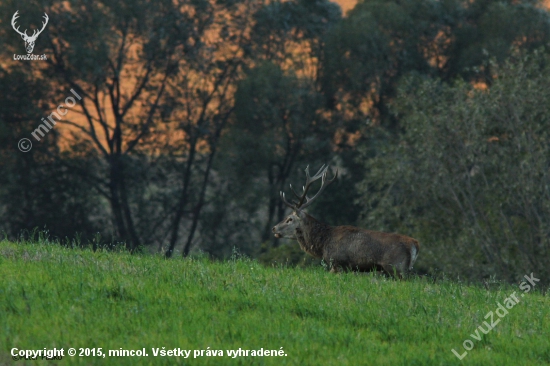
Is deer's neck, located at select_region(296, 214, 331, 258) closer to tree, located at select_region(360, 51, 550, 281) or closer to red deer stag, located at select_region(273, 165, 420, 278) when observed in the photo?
red deer stag, located at select_region(273, 165, 420, 278)

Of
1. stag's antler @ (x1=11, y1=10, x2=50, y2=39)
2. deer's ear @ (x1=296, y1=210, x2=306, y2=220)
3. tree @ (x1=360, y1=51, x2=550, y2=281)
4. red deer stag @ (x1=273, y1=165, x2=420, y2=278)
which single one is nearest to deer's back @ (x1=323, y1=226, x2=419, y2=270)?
red deer stag @ (x1=273, y1=165, x2=420, y2=278)

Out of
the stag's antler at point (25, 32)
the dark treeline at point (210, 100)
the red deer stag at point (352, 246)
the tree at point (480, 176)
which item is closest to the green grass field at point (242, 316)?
the red deer stag at point (352, 246)

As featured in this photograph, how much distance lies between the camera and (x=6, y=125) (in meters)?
43.7

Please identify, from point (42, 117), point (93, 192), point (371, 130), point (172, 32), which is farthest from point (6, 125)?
point (371, 130)

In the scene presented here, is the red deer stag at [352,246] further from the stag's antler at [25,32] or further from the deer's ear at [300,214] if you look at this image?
the stag's antler at [25,32]

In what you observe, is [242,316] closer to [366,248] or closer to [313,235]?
[366,248]

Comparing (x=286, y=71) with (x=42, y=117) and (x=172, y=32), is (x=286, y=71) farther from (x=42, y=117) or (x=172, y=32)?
(x=42, y=117)

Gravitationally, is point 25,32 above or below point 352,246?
above

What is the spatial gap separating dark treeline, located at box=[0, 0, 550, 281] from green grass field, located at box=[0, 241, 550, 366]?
2990 centimetres

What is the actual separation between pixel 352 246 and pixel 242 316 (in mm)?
5861

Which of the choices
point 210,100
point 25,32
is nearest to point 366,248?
point 25,32

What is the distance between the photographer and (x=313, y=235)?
16766 millimetres

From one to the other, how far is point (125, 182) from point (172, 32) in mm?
8703

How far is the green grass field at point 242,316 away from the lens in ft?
28.4
